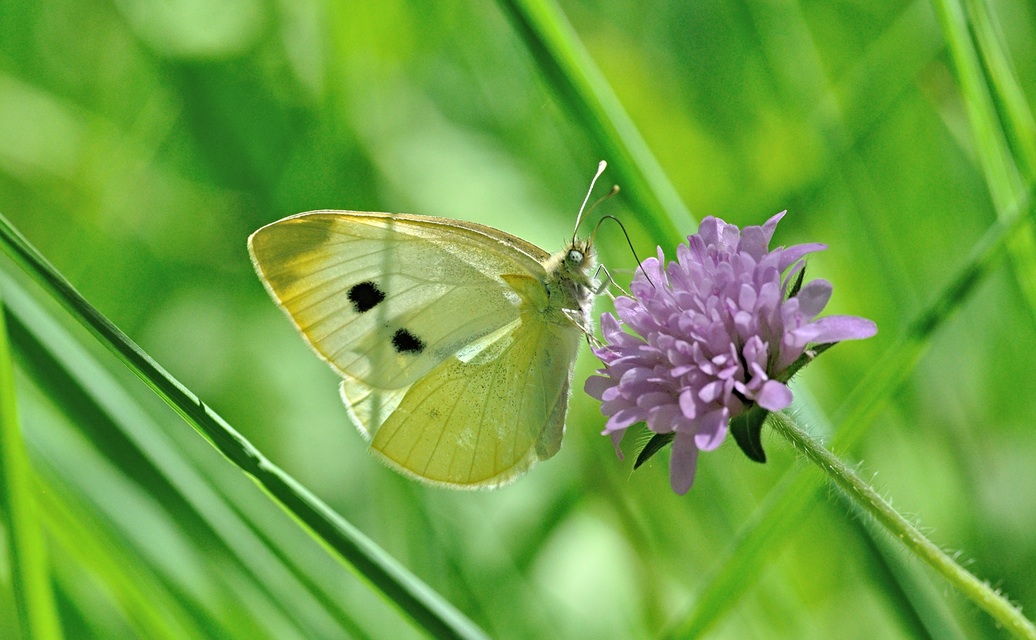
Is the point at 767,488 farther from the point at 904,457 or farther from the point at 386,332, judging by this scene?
the point at 386,332

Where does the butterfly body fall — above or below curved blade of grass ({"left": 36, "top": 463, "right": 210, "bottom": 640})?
above

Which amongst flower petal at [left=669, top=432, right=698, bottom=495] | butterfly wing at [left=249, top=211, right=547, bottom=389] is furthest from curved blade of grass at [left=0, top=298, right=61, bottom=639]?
flower petal at [left=669, top=432, right=698, bottom=495]

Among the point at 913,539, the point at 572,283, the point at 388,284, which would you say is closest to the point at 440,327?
the point at 388,284

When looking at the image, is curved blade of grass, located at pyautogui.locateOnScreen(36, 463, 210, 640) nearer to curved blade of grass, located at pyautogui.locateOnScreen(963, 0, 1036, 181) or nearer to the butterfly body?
the butterfly body

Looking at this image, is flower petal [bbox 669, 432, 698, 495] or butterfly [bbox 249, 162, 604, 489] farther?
butterfly [bbox 249, 162, 604, 489]

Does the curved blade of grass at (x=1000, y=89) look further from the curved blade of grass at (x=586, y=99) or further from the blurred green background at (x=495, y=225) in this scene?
the curved blade of grass at (x=586, y=99)

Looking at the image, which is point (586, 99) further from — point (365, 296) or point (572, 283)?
point (365, 296)

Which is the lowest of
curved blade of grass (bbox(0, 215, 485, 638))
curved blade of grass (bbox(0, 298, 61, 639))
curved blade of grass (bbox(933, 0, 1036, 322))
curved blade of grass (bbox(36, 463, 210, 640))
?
curved blade of grass (bbox(36, 463, 210, 640))
